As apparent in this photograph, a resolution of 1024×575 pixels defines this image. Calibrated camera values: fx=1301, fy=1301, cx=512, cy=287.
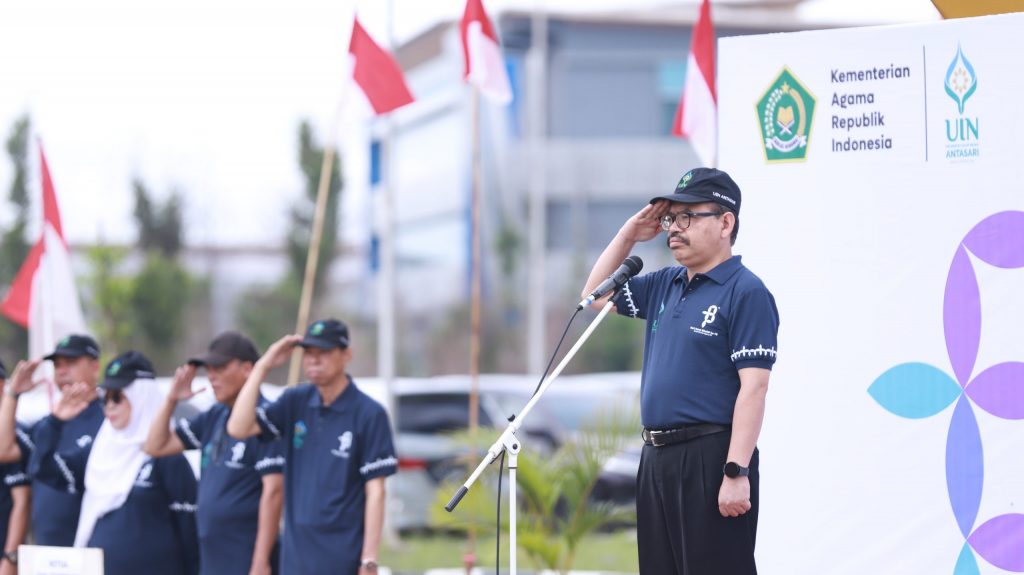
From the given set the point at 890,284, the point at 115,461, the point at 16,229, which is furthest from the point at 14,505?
the point at 16,229

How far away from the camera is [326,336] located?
5.83 metres

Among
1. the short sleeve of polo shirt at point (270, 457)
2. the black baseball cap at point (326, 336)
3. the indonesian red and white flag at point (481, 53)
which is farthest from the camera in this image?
the indonesian red and white flag at point (481, 53)

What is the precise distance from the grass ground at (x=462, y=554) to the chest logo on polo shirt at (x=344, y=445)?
4.37m

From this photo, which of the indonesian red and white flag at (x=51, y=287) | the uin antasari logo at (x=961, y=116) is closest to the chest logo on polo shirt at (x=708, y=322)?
the uin antasari logo at (x=961, y=116)

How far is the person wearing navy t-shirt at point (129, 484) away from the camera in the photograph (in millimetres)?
6324

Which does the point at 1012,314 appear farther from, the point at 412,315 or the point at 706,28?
the point at 412,315

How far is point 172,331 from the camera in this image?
28703 millimetres

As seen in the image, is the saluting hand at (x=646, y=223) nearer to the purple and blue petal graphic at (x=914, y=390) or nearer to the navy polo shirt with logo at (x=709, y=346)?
the navy polo shirt with logo at (x=709, y=346)

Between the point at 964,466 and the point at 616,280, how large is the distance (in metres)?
1.48

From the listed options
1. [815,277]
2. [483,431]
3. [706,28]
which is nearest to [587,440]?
[483,431]

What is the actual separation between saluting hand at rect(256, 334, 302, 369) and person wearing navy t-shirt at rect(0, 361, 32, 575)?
6.73ft

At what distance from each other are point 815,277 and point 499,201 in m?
29.9

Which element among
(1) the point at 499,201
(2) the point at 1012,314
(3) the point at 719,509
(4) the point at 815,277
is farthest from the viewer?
(1) the point at 499,201

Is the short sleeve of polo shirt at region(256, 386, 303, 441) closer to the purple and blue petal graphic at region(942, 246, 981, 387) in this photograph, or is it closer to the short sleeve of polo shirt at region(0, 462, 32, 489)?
the short sleeve of polo shirt at region(0, 462, 32, 489)
